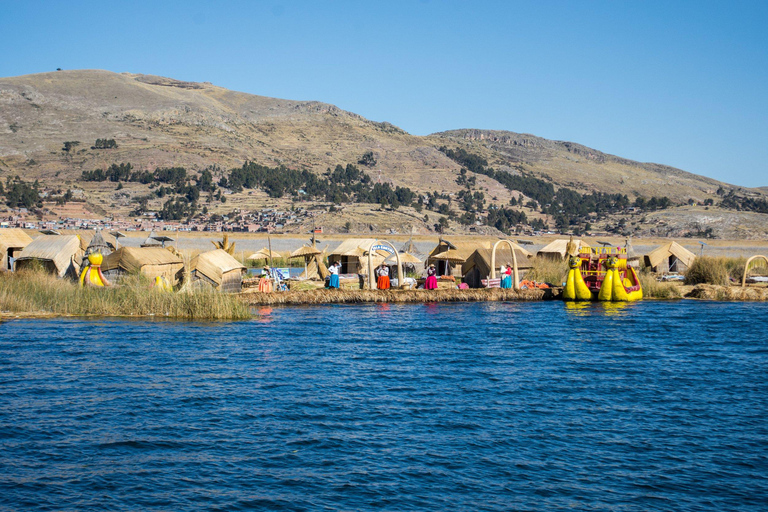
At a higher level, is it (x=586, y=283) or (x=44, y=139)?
(x=44, y=139)

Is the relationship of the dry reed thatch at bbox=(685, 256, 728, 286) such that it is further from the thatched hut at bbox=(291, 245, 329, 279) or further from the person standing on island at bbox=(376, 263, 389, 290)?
the thatched hut at bbox=(291, 245, 329, 279)

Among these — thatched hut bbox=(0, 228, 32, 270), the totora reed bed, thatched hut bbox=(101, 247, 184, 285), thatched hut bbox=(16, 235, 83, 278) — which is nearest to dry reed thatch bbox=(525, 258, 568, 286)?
the totora reed bed

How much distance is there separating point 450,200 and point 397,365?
12666cm

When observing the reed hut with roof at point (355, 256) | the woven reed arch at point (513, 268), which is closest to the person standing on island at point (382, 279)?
the woven reed arch at point (513, 268)

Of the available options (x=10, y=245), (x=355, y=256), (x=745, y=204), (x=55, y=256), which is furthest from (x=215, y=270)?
(x=745, y=204)

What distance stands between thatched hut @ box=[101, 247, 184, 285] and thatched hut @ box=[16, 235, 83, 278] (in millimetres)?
2215

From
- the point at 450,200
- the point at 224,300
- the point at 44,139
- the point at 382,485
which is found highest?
the point at 44,139

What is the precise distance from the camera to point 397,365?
20.6 m

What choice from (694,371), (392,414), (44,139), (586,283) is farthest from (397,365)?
(44,139)

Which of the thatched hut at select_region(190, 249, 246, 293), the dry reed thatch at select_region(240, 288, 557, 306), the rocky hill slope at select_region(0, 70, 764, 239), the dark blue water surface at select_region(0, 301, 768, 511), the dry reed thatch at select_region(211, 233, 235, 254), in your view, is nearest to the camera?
the dark blue water surface at select_region(0, 301, 768, 511)

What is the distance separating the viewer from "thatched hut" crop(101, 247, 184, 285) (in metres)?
31.5

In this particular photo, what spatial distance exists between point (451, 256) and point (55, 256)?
21.8m

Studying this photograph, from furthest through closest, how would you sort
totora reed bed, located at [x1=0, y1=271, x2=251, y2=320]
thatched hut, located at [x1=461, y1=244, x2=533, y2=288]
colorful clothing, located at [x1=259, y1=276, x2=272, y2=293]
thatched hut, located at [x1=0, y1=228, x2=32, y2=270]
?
thatched hut, located at [x1=461, y1=244, x2=533, y2=288] → thatched hut, located at [x1=0, y1=228, x2=32, y2=270] → colorful clothing, located at [x1=259, y1=276, x2=272, y2=293] → totora reed bed, located at [x1=0, y1=271, x2=251, y2=320]

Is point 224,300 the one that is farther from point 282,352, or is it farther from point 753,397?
point 753,397
